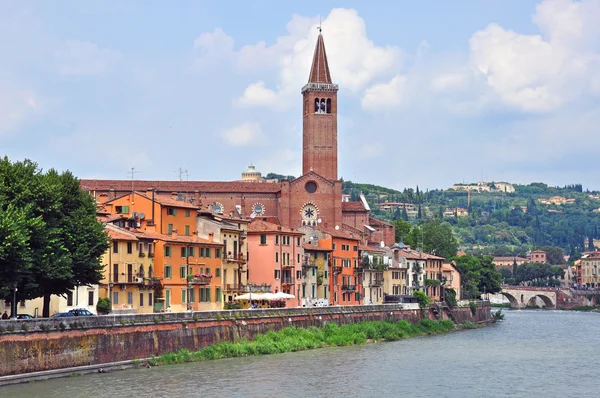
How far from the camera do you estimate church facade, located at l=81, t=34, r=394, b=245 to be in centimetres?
12188

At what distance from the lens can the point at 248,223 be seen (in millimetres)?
89938

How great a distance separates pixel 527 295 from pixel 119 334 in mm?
149135

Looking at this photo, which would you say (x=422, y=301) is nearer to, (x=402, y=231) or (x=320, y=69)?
(x=320, y=69)

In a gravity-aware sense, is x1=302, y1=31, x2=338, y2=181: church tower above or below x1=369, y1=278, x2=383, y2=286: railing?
above

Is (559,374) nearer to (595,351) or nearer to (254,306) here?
(595,351)

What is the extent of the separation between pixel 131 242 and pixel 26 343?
728 inches

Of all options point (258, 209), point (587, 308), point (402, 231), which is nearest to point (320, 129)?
point (258, 209)

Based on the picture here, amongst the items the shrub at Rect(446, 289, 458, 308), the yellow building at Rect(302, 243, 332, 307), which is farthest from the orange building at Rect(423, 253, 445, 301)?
the yellow building at Rect(302, 243, 332, 307)

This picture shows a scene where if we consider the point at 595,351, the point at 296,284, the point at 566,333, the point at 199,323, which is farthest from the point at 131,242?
the point at 566,333

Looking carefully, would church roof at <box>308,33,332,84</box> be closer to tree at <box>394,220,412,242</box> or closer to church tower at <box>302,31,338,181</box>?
church tower at <box>302,31,338,181</box>

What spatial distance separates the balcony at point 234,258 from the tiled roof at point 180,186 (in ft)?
111

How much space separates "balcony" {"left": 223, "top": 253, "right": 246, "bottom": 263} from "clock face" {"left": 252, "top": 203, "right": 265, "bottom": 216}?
41.1 m

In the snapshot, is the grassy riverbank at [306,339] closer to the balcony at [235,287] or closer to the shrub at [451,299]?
the balcony at [235,287]

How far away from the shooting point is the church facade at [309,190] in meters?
122
